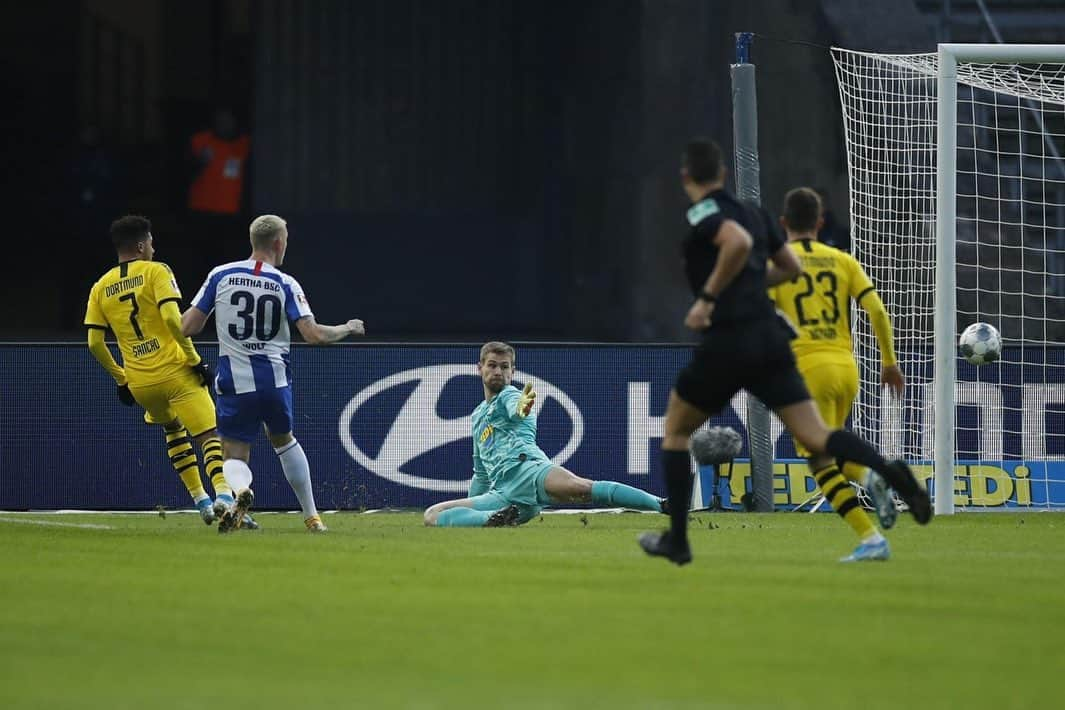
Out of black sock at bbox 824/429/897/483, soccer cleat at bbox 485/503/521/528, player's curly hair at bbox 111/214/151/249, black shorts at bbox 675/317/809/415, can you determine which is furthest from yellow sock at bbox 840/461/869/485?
player's curly hair at bbox 111/214/151/249

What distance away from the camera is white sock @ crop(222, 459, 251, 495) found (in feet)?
36.7

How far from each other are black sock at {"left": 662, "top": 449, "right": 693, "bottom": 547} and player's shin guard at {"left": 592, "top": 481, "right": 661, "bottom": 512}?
3.53m

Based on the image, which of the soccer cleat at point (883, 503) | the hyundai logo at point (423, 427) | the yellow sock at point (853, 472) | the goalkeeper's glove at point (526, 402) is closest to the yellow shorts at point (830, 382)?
the yellow sock at point (853, 472)

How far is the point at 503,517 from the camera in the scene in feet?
40.5

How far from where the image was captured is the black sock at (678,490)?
8.70 meters

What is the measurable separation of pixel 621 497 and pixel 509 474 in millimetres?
747

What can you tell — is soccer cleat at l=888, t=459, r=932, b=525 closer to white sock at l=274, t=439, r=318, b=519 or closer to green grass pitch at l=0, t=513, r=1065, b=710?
green grass pitch at l=0, t=513, r=1065, b=710

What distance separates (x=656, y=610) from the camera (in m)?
7.25

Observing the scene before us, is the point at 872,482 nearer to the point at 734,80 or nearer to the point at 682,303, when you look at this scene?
the point at 734,80

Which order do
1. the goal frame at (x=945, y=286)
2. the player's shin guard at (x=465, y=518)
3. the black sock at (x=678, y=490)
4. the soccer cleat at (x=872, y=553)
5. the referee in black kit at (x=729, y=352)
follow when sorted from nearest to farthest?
the referee in black kit at (x=729, y=352), the black sock at (x=678, y=490), the soccer cleat at (x=872, y=553), the player's shin guard at (x=465, y=518), the goal frame at (x=945, y=286)

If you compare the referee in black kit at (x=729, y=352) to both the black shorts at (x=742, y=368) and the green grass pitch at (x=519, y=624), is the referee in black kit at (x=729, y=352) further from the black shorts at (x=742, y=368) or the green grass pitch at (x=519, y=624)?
the green grass pitch at (x=519, y=624)

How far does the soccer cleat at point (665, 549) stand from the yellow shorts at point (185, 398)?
419 cm

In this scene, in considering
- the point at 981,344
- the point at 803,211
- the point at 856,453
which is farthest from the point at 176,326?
the point at 981,344

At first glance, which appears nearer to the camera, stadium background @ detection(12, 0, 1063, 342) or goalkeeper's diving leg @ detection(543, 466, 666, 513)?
goalkeeper's diving leg @ detection(543, 466, 666, 513)
